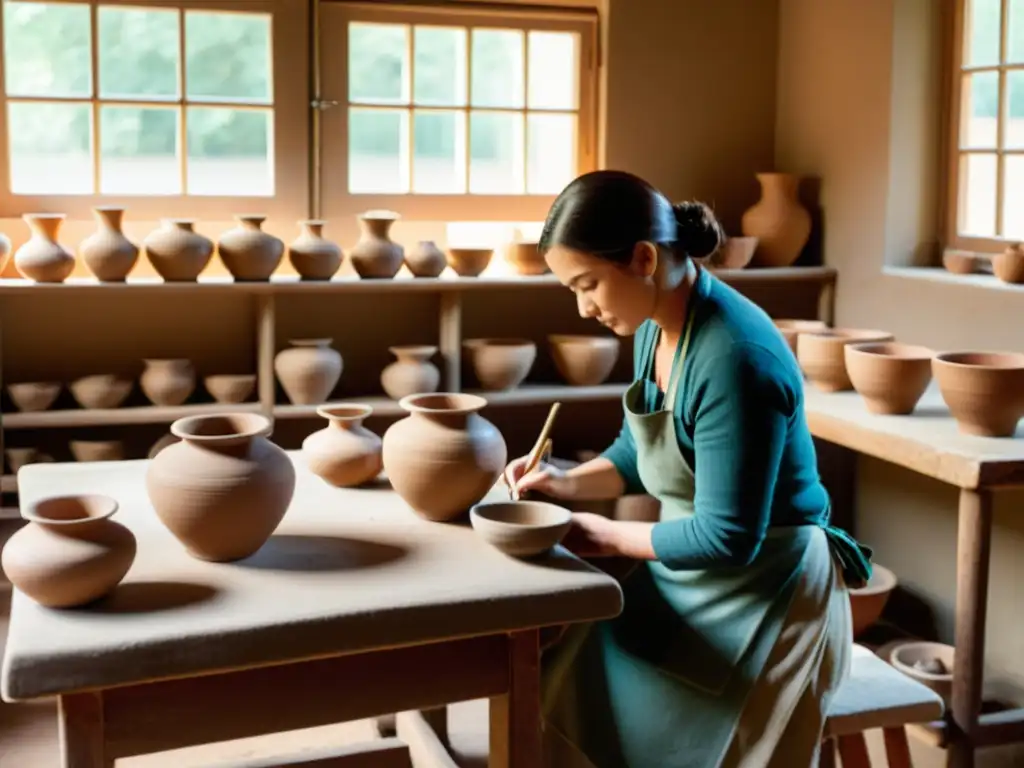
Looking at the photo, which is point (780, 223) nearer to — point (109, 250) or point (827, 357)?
point (827, 357)

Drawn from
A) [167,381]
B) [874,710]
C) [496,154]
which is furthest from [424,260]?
[874,710]

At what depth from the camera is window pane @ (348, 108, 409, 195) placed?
14.8ft

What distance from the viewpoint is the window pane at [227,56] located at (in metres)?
4.31

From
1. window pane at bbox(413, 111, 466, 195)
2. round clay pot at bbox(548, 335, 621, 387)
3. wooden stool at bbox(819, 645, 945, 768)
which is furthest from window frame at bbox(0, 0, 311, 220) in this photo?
wooden stool at bbox(819, 645, 945, 768)

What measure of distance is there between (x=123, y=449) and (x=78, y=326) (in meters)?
0.45

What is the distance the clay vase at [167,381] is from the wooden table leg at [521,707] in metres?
2.31

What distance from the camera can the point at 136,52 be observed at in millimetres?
4250

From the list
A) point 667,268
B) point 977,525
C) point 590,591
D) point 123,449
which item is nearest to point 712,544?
point 590,591

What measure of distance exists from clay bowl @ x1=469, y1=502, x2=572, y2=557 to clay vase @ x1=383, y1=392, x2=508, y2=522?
0.08 metres

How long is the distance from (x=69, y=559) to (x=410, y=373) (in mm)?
2448

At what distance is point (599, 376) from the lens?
14.8ft

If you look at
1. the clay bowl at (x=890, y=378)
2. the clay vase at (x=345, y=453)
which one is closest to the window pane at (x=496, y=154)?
the clay bowl at (x=890, y=378)

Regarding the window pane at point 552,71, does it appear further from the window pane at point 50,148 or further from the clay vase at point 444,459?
the clay vase at point 444,459

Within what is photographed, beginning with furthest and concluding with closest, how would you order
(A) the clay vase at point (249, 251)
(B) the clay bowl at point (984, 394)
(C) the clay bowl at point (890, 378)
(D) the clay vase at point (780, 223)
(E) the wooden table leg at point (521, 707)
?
(D) the clay vase at point (780, 223) → (A) the clay vase at point (249, 251) → (C) the clay bowl at point (890, 378) → (B) the clay bowl at point (984, 394) → (E) the wooden table leg at point (521, 707)
